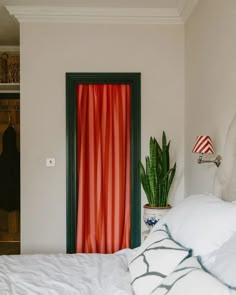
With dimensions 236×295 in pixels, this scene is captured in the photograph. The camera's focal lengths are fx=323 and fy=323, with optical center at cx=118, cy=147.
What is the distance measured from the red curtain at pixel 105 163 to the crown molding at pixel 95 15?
25.9 inches

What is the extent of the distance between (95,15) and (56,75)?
706 mm

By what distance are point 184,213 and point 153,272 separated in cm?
34

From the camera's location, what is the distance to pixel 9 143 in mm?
4043

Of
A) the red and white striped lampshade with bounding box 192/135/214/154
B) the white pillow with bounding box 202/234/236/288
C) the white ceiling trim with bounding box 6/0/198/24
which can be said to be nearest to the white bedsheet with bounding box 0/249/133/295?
the white pillow with bounding box 202/234/236/288

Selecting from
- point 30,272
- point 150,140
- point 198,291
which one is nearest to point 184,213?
point 198,291

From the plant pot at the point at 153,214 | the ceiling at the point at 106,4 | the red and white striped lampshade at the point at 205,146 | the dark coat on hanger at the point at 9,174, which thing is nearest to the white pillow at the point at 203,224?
the red and white striped lampshade at the point at 205,146

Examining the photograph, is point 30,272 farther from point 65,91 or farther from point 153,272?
point 65,91

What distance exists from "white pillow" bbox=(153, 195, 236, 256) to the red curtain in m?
1.75

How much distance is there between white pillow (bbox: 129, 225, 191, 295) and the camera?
4.16ft

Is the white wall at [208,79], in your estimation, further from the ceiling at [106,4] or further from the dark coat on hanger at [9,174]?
the dark coat on hanger at [9,174]

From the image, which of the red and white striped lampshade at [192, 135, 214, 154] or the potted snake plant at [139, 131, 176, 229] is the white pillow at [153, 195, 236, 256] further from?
the potted snake plant at [139, 131, 176, 229]

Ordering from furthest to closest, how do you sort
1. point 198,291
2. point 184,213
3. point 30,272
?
point 30,272 → point 184,213 → point 198,291

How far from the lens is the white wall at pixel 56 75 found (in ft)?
10.5

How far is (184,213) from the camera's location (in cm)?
152
